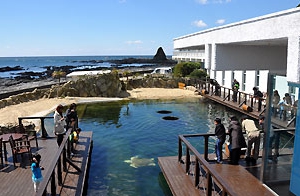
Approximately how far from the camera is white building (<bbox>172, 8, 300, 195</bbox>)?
55.0 ft

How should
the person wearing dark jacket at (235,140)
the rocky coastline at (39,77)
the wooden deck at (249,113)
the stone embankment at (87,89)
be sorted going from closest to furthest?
the wooden deck at (249,113) < the person wearing dark jacket at (235,140) < the stone embankment at (87,89) < the rocky coastline at (39,77)

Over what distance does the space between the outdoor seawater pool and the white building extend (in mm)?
4200

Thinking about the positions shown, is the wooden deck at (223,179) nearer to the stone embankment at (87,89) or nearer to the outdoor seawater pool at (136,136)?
the outdoor seawater pool at (136,136)

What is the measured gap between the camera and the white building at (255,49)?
55.0ft

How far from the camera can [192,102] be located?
27.0m

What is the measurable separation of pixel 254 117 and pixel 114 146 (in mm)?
9899

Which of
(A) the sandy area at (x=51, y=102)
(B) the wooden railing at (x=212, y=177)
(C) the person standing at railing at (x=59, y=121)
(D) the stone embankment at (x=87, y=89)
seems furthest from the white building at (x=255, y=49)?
(C) the person standing at railing at (x=59, y=121)

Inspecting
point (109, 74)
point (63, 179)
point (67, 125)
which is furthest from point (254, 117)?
point (109, 74)

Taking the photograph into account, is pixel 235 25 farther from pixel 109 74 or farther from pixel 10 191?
pixel 10 191

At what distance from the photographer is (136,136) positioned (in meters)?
15.9

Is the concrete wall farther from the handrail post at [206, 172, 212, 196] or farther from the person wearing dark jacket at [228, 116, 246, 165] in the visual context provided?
the handrail post at [206, 172, 212, 196]

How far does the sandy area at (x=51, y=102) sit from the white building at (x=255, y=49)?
209 inches

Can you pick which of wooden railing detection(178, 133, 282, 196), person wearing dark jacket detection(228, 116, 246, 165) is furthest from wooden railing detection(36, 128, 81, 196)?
person wearing dark jacket detection(228, 116, 246, 165)

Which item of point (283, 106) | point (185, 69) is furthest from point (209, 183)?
point (185, 69)
